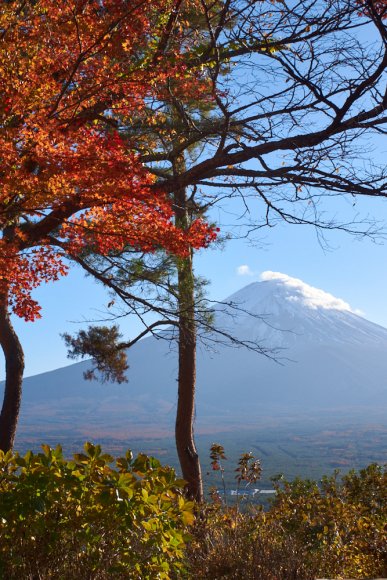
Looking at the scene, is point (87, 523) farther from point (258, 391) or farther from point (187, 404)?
point (258, 391)

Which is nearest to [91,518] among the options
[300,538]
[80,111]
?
[300,538]

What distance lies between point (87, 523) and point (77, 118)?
524 centimetres

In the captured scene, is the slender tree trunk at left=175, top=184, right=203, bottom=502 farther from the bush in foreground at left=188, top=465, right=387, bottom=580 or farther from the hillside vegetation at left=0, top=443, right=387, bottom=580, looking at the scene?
the hillside vegetation at left=0, top=443, right=387, bottom=580

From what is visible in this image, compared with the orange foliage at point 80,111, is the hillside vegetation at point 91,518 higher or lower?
lower

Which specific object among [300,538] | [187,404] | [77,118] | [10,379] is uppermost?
[77,118]

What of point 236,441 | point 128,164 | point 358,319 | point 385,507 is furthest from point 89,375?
point 358,319

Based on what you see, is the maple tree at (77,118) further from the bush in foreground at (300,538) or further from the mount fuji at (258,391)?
the mount fuji at (258,391)

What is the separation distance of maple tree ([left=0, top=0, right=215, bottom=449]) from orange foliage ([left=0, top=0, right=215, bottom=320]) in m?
0.01

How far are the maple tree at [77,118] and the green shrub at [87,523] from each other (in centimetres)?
375

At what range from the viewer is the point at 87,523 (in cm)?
359

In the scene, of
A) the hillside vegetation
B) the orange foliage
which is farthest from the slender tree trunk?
the hillside vegetation

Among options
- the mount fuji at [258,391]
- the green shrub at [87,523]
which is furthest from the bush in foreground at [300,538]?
the mount fuji at [258,391]

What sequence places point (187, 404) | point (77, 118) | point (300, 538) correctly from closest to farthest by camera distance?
1. point (300, 538)
2. point (77, 118)
3. point (187, 404)

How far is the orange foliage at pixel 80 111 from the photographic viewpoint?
6602 mm
